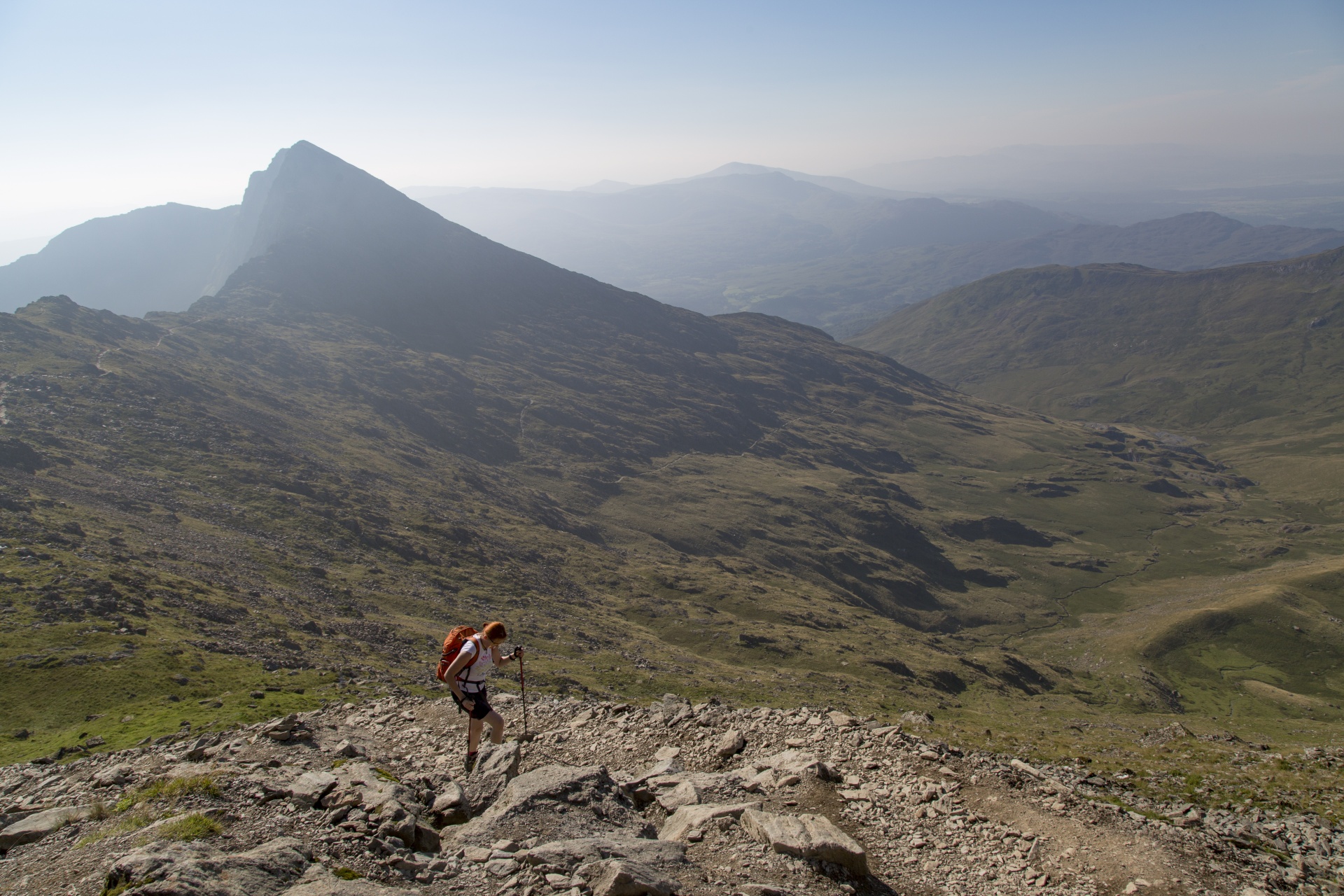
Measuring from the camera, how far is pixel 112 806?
1692 cm

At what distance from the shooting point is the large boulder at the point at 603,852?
A: 45.8 ft

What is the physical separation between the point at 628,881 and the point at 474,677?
8.11 metres

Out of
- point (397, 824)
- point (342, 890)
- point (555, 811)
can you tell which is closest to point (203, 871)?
point (342, 890)

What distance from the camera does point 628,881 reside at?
12.9 m

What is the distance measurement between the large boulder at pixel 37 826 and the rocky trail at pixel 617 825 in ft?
0.16

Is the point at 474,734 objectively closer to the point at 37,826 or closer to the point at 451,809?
the point at 451,809

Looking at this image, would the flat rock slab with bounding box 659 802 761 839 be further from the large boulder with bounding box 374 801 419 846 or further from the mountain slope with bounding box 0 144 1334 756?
the mountain slope with bounding box 0 144 1334 756

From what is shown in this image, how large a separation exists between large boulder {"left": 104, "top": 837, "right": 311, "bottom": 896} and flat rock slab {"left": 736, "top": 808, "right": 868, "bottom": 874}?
9.91 m

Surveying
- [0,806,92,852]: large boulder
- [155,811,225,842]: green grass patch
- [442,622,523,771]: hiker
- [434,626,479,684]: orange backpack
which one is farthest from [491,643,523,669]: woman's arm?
[0,806,92,852]: large boulder

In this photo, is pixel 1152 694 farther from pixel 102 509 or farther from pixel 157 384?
pixel 157 384

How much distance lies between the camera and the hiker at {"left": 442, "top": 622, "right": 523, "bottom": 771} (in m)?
18.9

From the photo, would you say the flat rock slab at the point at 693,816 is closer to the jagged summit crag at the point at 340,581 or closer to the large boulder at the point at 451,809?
the large boulder at the point at 451,809

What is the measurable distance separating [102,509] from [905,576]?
605 ft

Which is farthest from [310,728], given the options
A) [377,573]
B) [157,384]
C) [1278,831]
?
[157,384]
